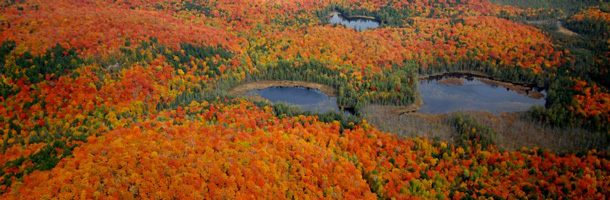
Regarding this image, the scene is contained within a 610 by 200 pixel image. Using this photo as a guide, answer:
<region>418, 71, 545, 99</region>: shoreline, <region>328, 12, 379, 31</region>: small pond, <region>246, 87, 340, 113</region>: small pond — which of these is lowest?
<region>246, 87, 340, 113</region>: small pond

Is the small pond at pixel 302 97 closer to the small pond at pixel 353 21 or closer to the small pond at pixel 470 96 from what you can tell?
the small pond at pixel 470 96

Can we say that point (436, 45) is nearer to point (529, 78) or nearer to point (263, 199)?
point (529, 78)

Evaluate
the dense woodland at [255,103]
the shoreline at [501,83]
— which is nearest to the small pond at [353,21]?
the dense woodland at [255,103]

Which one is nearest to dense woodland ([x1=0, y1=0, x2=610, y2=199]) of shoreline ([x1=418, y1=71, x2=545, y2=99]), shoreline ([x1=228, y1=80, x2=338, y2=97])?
shoreline ([x1=418, y1=71, x2=545, y2=99])

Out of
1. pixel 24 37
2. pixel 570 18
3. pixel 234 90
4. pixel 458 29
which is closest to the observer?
pixel 24 37

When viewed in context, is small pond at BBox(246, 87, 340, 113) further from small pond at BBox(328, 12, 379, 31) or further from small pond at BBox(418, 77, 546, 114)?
small pond at BBox(328, 12, 379, 31)

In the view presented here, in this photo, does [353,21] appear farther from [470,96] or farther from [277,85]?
[470,96]

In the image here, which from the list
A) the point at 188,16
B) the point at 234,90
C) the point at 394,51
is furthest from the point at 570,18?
the point at 188,16
